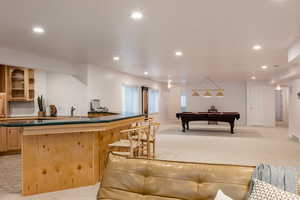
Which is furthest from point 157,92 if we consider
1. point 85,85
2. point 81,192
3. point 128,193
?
point 128,193

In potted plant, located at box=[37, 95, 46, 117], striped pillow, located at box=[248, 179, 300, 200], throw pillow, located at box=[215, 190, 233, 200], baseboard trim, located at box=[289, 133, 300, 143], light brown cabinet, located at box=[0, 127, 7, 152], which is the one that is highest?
potted plant, located at box=[37, 95, 46, 117]

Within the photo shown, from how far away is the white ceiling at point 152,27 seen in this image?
8.78ft

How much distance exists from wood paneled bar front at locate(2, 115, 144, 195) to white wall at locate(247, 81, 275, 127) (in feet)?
33.5

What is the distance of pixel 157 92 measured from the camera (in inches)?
498

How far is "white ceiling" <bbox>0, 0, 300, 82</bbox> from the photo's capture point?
2.68 m

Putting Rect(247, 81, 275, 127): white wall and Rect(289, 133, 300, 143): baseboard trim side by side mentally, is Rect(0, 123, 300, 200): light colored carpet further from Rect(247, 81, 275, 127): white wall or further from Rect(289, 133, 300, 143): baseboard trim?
Rect(247, 81, 275, 127): white wall

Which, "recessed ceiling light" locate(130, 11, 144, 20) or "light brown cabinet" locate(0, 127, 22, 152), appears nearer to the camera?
"recessed ceiling light" locate(130, 11, 144, 20)

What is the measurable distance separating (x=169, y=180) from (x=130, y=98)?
7929mm

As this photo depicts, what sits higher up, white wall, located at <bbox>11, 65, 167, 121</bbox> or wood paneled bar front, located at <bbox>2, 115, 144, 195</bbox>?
white wall, located at <bbox>11, 65, 167, 121</bbox>

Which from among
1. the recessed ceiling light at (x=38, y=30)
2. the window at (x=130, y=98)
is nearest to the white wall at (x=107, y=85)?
the window at (x=130, y=98)

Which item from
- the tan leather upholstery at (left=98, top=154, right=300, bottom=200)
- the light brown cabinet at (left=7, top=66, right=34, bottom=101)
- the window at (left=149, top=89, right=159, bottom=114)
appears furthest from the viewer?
the window at (left=149, top=89, right=159, bottom=114)

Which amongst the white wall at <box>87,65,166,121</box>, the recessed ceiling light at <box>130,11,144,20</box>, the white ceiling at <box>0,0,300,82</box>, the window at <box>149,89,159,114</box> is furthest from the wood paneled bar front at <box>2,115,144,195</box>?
the window at <box>149,89,159,114</box>

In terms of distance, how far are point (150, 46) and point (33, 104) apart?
387 centimetres

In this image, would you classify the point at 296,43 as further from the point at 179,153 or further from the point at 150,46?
the point at 179,153
